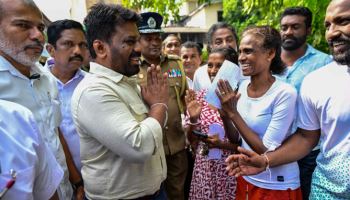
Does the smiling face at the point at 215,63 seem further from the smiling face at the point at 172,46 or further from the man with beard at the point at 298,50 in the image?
the smiling face at the point at 172,46

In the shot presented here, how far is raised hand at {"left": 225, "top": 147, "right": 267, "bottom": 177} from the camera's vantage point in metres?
2.04

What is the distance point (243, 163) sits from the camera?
207 centimetres

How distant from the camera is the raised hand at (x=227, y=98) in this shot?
2387 millimetres

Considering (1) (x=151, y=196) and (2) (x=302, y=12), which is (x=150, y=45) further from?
(2) (x=302, y=12)

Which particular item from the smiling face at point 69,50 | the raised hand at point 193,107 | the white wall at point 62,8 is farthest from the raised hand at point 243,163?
the white wall at point 62,8

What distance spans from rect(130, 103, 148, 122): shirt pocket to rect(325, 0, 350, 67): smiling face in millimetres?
1235

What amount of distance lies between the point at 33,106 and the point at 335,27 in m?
1.95

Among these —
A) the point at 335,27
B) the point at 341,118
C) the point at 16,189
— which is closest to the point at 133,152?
the point at 16,189

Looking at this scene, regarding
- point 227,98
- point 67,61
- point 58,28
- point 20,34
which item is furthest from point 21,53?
point 227,98

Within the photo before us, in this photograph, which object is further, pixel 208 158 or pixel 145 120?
pixel 208 158

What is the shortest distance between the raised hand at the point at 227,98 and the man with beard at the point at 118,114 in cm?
50

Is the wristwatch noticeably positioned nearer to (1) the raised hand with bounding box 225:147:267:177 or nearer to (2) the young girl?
(2) the young girl

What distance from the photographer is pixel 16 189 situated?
1.19 m

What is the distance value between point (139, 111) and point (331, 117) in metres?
1.18
